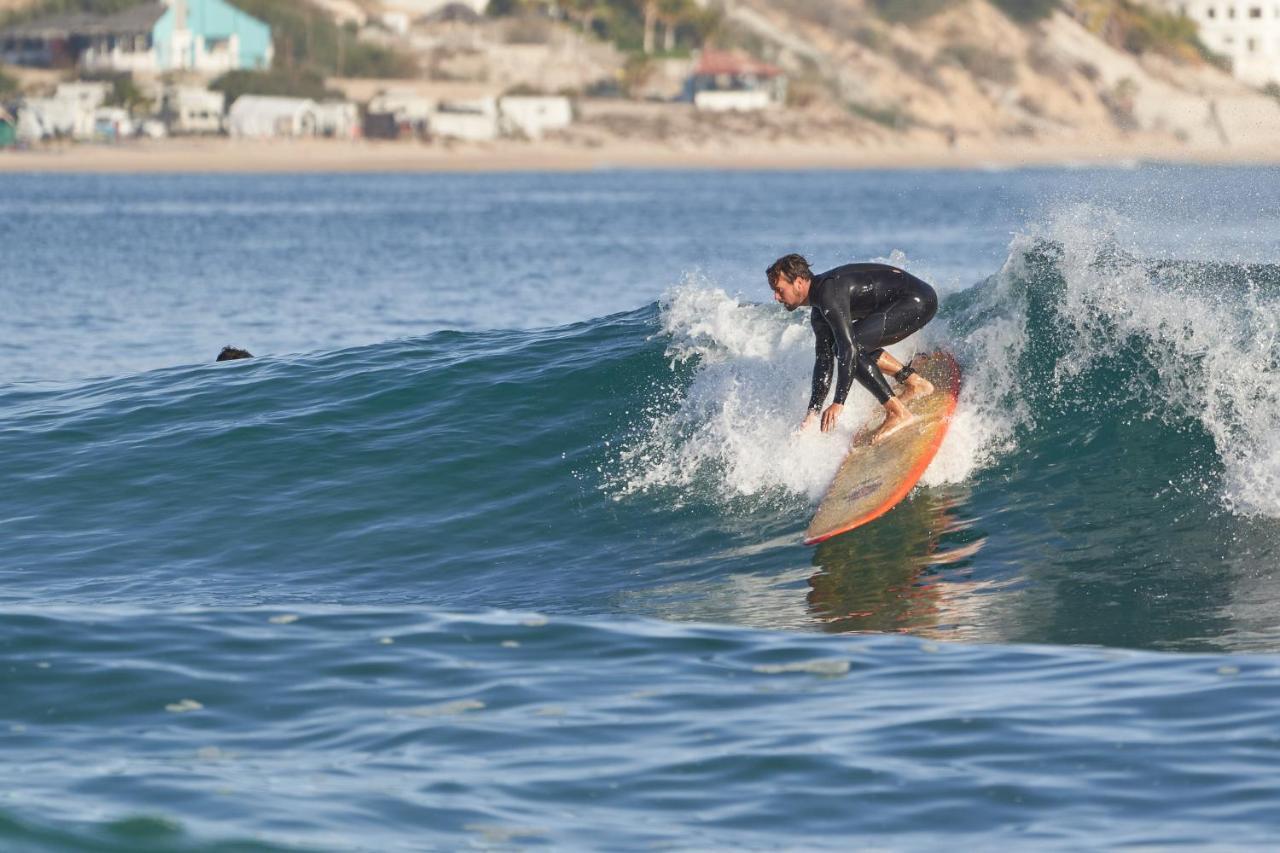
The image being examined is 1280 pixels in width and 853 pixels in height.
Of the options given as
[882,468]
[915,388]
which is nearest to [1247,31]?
[915,388]

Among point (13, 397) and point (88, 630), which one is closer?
point (88, 630)

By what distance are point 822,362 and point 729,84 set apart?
334 feet

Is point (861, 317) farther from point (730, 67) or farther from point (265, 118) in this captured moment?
point (730, 67)

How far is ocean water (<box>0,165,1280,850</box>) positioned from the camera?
6309mm

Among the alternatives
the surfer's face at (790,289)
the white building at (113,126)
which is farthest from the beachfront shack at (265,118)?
the surfer's face at (790,289)

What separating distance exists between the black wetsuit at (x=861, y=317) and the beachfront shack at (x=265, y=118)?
88927 mm

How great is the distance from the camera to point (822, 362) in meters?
11.1

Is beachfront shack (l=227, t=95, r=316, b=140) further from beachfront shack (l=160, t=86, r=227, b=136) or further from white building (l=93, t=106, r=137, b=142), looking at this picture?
white building (l=93, t=106, r=137, b=142)

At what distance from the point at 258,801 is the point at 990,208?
2544 inches

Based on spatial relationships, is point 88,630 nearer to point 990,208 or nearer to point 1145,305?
point 1145,305

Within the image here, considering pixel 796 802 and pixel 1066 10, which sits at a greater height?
pixel 1066 10

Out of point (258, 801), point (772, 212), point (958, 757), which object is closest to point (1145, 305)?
point (958, 757)

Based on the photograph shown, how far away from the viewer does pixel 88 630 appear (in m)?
8.80

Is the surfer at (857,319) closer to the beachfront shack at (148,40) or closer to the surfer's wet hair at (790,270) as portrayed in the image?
the surfer's wet hair at (790,270)
